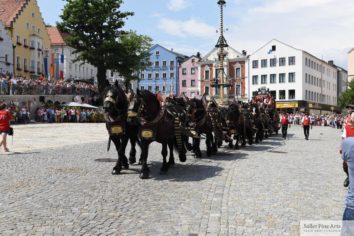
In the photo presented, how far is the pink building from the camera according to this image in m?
88.8

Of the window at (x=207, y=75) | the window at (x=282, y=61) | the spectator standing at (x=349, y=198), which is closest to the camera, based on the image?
the spectator standing at (x=349, y=198)

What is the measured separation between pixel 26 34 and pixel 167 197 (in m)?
54.7

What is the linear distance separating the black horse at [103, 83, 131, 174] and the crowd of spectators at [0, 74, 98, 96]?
86.7 feet

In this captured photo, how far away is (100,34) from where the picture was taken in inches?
1932

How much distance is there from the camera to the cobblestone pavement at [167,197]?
6.26m

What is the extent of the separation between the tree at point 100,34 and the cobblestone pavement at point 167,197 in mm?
35679

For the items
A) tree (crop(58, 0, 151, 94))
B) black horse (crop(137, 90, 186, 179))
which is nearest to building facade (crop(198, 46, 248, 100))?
tree (crop(58, 0, 151, 94))

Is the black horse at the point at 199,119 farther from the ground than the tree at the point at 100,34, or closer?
closer

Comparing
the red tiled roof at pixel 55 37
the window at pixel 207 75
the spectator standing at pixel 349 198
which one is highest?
the red tiled roof at pixel 55 37

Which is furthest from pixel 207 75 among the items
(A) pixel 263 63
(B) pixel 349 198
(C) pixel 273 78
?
(B) pixel 349 198

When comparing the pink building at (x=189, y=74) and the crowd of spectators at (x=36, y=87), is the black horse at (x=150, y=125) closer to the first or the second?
the crowd of spectators at (x=36, y=87)

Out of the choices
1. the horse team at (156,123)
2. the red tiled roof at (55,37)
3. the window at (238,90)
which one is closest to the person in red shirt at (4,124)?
the horse team at (156,123)

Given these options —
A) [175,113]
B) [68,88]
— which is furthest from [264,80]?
[175,113]

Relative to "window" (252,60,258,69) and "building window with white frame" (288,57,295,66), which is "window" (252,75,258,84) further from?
"building window with white frame" (288,57,295,66)
